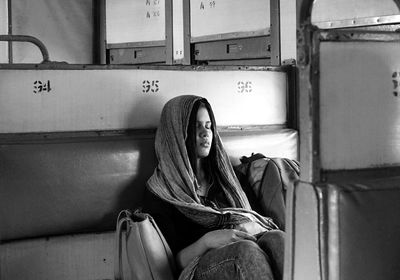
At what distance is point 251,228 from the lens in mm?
2506

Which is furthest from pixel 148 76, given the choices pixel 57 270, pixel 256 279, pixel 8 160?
pixel 256 279

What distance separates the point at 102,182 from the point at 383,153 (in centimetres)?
144

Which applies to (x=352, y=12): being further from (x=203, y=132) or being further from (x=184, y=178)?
(x=184, y=178)

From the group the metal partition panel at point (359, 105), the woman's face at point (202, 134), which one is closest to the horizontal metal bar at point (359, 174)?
the metal partition panel at point (359, 105)

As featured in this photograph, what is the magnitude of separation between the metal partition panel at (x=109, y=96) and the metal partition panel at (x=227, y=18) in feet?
3.85

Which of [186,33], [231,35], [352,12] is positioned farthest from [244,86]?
[186,33]

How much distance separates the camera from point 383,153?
1.50 m

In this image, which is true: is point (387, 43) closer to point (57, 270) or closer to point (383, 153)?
point (383, 153)

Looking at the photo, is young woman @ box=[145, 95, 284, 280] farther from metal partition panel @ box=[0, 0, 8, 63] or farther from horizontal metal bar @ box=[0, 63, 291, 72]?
metal partition panel @ box=[0, 0, 8, 63]

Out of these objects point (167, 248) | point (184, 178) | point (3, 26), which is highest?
point (3, 26)

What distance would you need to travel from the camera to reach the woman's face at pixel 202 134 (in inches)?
103

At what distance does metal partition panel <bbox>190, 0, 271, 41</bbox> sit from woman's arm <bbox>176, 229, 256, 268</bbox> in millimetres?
2216

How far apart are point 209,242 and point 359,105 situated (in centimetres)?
96

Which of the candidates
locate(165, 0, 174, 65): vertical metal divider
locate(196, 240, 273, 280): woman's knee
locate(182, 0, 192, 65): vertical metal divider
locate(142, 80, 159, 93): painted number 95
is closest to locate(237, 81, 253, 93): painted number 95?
locate(142, 80, 159, 93): painted number 95
